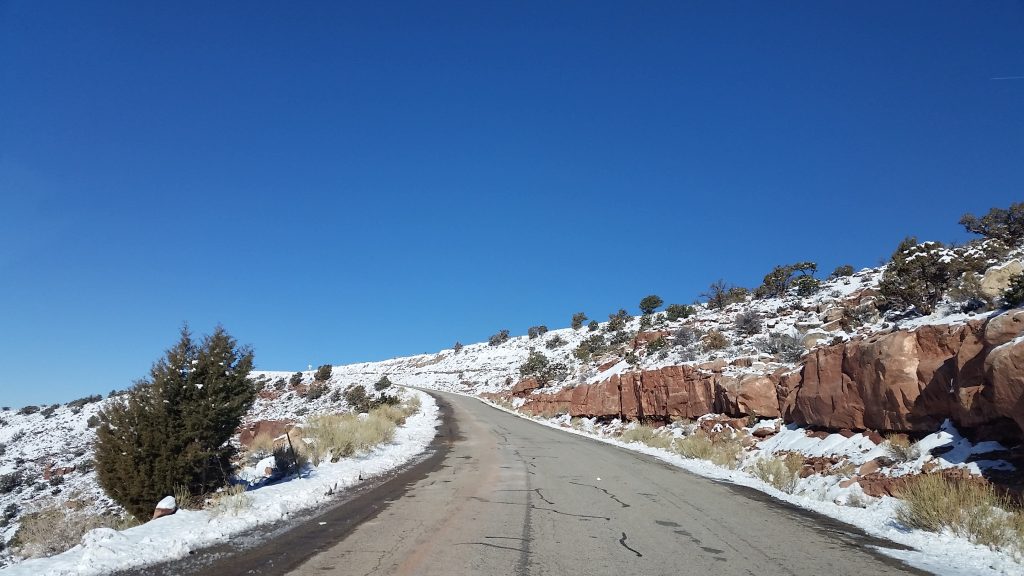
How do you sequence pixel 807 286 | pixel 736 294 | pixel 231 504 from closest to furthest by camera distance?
1. pixel 231 504
2. pixel 807 286
3. pixel 736 294

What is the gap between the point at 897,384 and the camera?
11680mm

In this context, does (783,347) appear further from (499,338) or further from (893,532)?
(499,338)

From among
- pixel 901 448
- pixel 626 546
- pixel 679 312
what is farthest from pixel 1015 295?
pixel 679 312

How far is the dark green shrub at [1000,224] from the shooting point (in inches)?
982

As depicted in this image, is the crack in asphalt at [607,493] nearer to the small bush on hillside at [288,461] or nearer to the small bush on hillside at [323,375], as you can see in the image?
the small bush on hillside at [288,461]

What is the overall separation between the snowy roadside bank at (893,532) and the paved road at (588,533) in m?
0.43

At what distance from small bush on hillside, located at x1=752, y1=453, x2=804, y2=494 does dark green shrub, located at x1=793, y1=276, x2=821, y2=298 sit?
997 inches

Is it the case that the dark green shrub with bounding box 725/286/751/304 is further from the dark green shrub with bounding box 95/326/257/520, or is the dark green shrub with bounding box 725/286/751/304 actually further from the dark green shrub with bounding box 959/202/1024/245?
the dark green shrub with bounding box 95/326/257/520

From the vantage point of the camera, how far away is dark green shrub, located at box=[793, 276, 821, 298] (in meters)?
36.6

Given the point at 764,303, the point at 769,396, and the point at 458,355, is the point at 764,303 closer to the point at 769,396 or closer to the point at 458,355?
the point at 769,396

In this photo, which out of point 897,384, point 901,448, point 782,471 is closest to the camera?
point 901,448

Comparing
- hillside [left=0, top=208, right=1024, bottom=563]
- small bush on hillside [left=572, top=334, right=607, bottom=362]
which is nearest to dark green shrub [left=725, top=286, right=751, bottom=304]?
hillside [left=0, top=208, right=1024, bottom=563]

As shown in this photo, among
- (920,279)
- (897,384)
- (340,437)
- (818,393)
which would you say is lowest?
(340,437)

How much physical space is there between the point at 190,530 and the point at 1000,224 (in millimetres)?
34973
